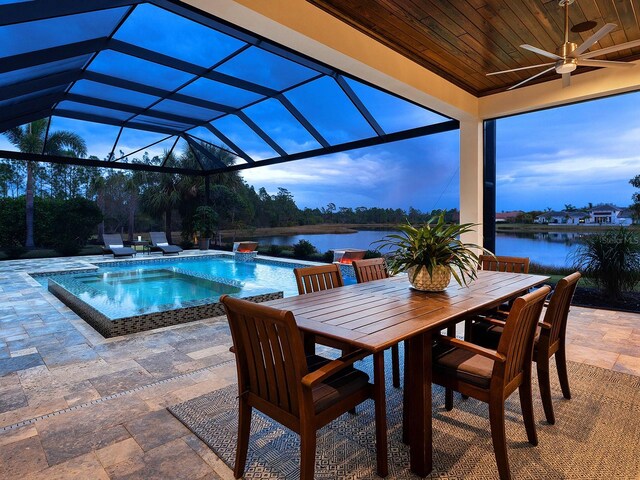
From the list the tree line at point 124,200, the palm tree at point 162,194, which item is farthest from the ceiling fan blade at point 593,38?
the palm tree at point 162,194

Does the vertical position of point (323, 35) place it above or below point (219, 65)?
below

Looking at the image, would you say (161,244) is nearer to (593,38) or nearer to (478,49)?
(478,49)

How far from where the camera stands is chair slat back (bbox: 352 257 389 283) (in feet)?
10.0

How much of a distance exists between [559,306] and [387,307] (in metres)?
1.06

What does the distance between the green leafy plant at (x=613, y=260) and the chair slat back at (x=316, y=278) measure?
12.7 ft

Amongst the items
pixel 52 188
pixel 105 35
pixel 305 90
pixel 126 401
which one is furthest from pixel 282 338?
pixel 52 188

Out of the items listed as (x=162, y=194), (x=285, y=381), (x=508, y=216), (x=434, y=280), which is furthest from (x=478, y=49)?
(x=162, y=194)

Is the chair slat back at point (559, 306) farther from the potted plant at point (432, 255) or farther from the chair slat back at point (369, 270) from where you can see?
the chair slat back at point (369, 270)

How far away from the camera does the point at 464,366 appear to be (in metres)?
1.87

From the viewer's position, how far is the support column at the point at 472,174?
545cm

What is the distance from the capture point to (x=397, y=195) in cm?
921

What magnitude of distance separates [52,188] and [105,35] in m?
8.72

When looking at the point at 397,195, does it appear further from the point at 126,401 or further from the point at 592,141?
the point at 126,401

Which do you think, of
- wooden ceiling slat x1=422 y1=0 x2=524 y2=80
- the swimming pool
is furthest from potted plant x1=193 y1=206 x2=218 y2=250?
wooden ceiling slat x1=422 y1=0 x2=524 y2=80
